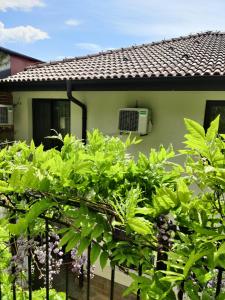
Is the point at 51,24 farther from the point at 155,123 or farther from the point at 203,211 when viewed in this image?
the point at 203,211

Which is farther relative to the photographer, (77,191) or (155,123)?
(155,123)

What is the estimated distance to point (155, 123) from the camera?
584cm

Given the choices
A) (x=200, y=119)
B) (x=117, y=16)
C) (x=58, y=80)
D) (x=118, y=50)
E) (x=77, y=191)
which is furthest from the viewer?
(x=118, y=50)

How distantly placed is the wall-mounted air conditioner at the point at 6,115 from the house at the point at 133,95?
0.82ft

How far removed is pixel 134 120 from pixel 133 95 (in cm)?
71

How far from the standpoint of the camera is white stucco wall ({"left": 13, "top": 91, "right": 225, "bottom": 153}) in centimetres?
541

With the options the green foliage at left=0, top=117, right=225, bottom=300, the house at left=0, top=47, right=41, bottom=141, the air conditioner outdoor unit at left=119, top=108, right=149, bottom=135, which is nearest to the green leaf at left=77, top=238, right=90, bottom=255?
the green foliage at left=0, top=117, right=225, bottom=300

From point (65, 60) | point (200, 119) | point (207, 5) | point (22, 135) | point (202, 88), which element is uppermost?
point (207, 5)

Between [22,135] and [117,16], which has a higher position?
[117,16]

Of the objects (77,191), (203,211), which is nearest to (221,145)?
(203,211)

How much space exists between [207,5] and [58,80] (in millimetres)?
4826

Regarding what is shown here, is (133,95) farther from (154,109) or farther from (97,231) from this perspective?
(97,231)

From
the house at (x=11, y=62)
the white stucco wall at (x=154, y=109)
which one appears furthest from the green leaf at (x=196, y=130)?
the house at (x=11, y=62)

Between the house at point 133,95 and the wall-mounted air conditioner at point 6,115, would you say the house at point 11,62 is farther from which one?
the wall-mounted air conditioner at point 6,115
